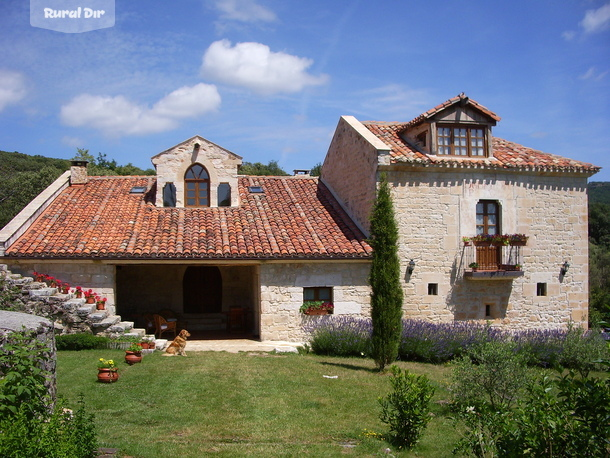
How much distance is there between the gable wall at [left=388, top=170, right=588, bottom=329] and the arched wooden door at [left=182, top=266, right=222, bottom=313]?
23.9ft

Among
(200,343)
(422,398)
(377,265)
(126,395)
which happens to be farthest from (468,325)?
(126,395)

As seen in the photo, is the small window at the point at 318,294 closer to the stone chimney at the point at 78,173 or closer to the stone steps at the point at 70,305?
the stone steps at the point at 70,305

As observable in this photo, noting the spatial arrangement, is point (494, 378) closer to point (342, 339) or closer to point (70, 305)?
point (342, 339)

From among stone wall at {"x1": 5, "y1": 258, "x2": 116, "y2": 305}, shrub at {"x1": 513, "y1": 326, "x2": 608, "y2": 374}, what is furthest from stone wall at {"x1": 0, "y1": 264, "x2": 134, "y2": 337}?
shrub at {"x1": 513, "y1": 326, "x2": 608, "y2": 374}

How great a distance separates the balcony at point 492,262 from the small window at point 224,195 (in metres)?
8.12

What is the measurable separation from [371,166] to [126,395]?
1041 cm

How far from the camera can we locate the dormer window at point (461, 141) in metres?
17.6

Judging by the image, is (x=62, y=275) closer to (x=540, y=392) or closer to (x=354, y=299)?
(x=354, y=299)

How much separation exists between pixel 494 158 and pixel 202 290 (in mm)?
11364

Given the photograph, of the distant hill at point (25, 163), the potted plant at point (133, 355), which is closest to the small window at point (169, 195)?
the potted plant at point (133, 355)

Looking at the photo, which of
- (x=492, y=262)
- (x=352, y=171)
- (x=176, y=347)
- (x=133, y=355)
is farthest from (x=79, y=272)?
(x=492, y=262)

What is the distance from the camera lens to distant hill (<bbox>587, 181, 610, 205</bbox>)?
66575 millimetres

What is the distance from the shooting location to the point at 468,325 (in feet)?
52.9

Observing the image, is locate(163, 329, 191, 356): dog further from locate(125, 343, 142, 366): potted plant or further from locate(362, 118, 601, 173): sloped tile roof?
locate(362, 118, 601, 173): sloped tile roof
